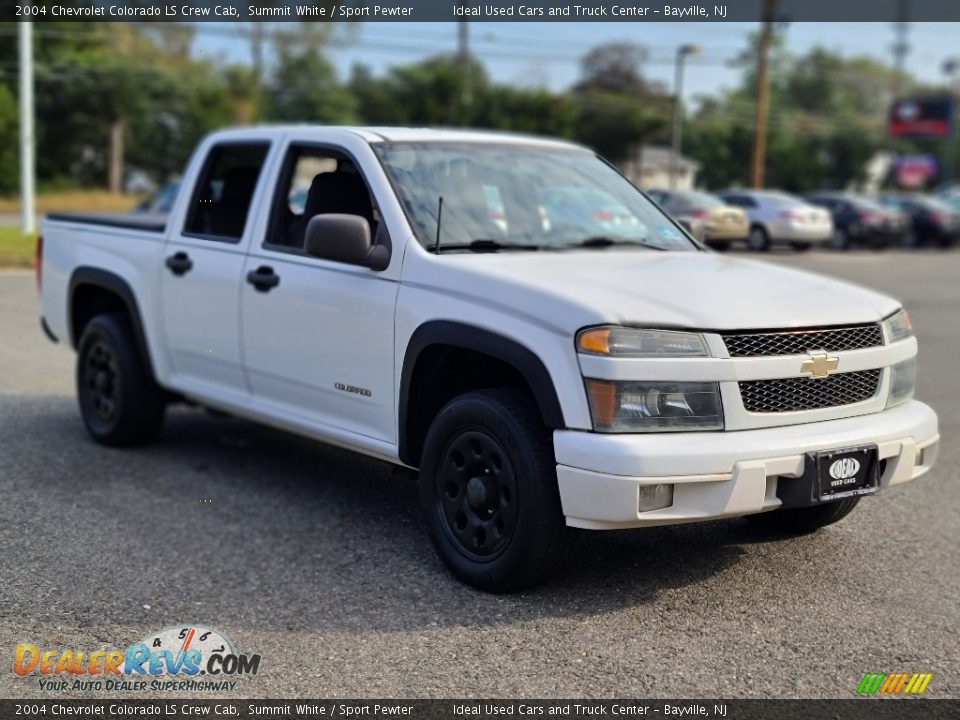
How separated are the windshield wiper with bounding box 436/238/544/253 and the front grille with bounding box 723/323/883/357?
1.29 meters

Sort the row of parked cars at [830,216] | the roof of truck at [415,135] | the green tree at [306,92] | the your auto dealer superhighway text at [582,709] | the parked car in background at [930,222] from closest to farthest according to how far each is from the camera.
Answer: the your auto dealer superhighway text at [582,709] → the roof of truck at [415,135] → the row of parked cars at [830,216] → the parked car in background at [930,222] → the green tree at [306,92]

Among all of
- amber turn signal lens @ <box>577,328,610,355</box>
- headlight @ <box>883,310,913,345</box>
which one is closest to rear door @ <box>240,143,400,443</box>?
amber turn signal lens @ <box>577,328,610,355</box>

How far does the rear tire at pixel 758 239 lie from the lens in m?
30.0

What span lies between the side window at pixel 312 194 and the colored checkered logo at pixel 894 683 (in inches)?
108

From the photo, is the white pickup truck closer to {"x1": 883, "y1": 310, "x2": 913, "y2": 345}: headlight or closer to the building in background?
{"x1": 883, "y1": 310, "x2": 913, "y2": 345}: headlight

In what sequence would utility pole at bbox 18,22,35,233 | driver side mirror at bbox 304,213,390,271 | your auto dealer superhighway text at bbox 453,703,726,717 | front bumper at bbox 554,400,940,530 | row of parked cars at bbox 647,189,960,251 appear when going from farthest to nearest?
row of parked cars at bbox 647,189,960,251
utility pole at bbox 18,22,35,233
driver side mirror at bbox 304,213,390,271
front bumper at bbox 554,400,940,530
your auto dealer superhighway text at bbox 453,703,726,717

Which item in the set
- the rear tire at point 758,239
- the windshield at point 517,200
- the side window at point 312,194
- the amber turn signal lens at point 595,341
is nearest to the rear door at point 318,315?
the side window at point 312,194

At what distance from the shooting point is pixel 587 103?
6397 centimetres

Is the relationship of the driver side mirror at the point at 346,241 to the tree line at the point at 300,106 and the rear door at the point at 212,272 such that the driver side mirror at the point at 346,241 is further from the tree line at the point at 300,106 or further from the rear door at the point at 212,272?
the tree line at the point at 300,106

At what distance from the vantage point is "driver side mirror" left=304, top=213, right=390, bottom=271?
510 cm

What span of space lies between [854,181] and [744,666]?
219ft

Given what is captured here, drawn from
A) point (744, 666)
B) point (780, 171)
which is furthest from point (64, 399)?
point (780, 171)

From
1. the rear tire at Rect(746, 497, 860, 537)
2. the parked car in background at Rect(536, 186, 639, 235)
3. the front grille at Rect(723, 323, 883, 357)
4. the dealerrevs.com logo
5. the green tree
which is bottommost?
the dealerrevs.com logo

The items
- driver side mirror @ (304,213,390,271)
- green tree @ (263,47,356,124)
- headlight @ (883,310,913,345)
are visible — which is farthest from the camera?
green tree @ (263,47,356,124)
